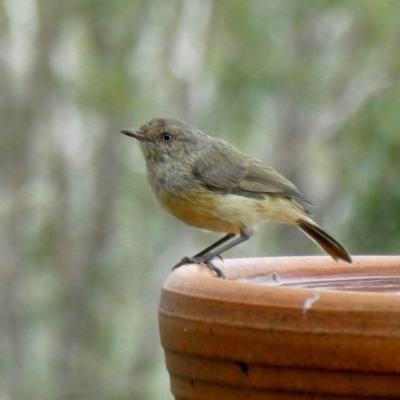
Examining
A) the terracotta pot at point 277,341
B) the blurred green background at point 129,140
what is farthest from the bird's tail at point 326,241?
the blurred green background at point 129,140

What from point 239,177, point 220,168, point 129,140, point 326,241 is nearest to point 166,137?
point 220,168

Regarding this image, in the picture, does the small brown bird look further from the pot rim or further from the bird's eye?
the pot rim

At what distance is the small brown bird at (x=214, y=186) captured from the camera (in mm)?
5391

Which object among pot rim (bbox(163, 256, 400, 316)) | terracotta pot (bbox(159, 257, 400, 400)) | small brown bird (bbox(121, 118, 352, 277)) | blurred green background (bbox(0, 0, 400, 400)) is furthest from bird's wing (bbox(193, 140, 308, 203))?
blurred green background (bbox(0, 0, 400, 400))

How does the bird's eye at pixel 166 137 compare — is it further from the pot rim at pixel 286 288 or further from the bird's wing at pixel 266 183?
the pot rim at pixel 286 288

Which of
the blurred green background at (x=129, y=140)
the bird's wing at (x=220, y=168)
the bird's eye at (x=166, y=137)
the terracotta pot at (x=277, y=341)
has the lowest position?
the blurred green background at (x=129, y=140)

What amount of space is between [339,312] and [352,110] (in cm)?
721

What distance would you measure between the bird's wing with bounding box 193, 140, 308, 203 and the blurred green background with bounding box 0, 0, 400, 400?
9.56 ft

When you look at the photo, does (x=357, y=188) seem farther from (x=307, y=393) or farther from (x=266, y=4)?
(x=307, y=393)

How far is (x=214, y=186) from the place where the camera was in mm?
5539

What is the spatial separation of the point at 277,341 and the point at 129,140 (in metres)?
9.48

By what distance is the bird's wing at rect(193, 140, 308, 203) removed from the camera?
557cm

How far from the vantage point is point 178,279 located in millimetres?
3371

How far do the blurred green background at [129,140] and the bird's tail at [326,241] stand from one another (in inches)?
114
